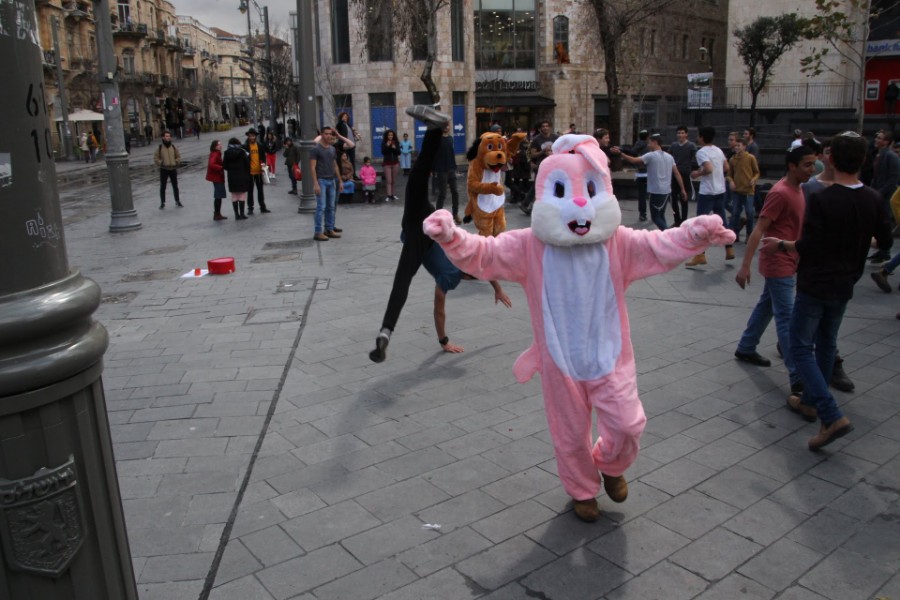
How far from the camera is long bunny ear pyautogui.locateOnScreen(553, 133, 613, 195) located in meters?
3.82

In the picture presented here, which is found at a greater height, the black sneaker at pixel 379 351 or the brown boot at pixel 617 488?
the black sneaker at pixel 379 351

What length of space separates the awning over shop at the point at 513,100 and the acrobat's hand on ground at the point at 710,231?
121 feet

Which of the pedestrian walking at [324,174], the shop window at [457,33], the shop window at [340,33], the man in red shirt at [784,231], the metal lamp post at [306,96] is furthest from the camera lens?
the shop window at [457,33]

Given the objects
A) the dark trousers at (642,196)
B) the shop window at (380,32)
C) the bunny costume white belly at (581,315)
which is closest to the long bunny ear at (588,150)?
the bunny costume white belly at (581,315)

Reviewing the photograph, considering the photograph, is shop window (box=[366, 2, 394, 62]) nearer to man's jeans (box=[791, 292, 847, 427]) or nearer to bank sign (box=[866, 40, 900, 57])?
bank sign (box=[866, 40, 900, 57])

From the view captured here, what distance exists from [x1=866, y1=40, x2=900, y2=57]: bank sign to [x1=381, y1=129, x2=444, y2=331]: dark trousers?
101ft

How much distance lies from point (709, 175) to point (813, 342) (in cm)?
609

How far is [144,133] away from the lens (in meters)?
64.8

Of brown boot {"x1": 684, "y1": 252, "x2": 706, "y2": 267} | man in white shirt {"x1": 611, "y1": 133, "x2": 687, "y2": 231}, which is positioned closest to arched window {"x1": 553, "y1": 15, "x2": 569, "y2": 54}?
man in white shirt {"x1": 611, "y1": 133, "x2": 687, "y2": 231}

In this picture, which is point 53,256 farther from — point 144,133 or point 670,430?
point 144,133

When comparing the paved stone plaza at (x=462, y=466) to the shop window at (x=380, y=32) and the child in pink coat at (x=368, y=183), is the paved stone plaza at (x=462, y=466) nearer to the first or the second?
the child in pink coat at (x=368, y=183)

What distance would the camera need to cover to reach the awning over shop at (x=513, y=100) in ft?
130

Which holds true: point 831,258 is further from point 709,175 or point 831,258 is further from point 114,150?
point 114,150

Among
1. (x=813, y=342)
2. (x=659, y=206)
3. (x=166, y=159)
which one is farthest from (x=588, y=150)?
(x=166, y=159)
